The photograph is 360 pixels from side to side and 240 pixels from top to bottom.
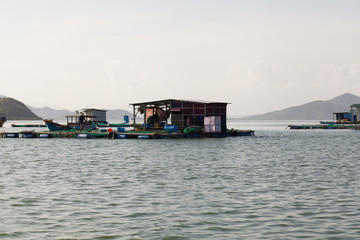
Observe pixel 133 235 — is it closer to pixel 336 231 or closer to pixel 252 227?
pixel 252 227

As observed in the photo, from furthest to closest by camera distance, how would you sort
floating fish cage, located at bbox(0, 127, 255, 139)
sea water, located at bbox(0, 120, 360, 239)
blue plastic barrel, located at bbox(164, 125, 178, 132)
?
blue plastic barrel, located at bbox(164, 125, 178, 132)
floating fish cage, located at bbox(0, 127, 255, 139)
sea water, located at bbox(0, 120, 360, 239)

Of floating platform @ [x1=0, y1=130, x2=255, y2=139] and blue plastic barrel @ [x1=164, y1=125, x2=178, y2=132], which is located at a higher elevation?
blue plastic barrel @ [x1=164, y1=125, x2=178, y2=132]

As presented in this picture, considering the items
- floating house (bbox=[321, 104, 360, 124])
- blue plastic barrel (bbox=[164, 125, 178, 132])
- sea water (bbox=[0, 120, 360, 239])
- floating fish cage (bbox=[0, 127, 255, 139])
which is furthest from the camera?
floating house (bbox=[321, 104, 360, 124])

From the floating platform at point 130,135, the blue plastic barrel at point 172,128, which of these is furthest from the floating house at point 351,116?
the blue plastic barrel at point 172,128

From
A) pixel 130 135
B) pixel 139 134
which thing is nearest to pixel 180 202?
pixel 139 134

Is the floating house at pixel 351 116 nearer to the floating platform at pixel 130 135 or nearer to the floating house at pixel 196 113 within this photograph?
the floating platform at pixel 130 135

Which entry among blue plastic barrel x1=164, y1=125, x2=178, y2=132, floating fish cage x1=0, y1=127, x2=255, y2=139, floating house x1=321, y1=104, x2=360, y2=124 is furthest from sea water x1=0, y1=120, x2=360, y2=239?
floating house x1=321, y1=104, x2=360, y2=124

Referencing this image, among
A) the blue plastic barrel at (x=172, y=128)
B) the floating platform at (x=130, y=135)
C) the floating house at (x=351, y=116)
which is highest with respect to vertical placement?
A: the floating house at (x=351, y=116)

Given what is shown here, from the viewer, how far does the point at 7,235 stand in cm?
1383

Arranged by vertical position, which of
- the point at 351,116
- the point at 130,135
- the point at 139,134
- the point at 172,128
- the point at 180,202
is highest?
the point at 351,116

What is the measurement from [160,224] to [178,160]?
2196 cm

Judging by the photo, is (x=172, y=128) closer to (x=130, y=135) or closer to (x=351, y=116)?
(x=130, y=135)

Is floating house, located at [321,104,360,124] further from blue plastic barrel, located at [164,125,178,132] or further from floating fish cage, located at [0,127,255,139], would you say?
blue plastic barrel, located at [164,125,178,132]

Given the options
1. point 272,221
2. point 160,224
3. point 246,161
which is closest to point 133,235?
point 160,224
